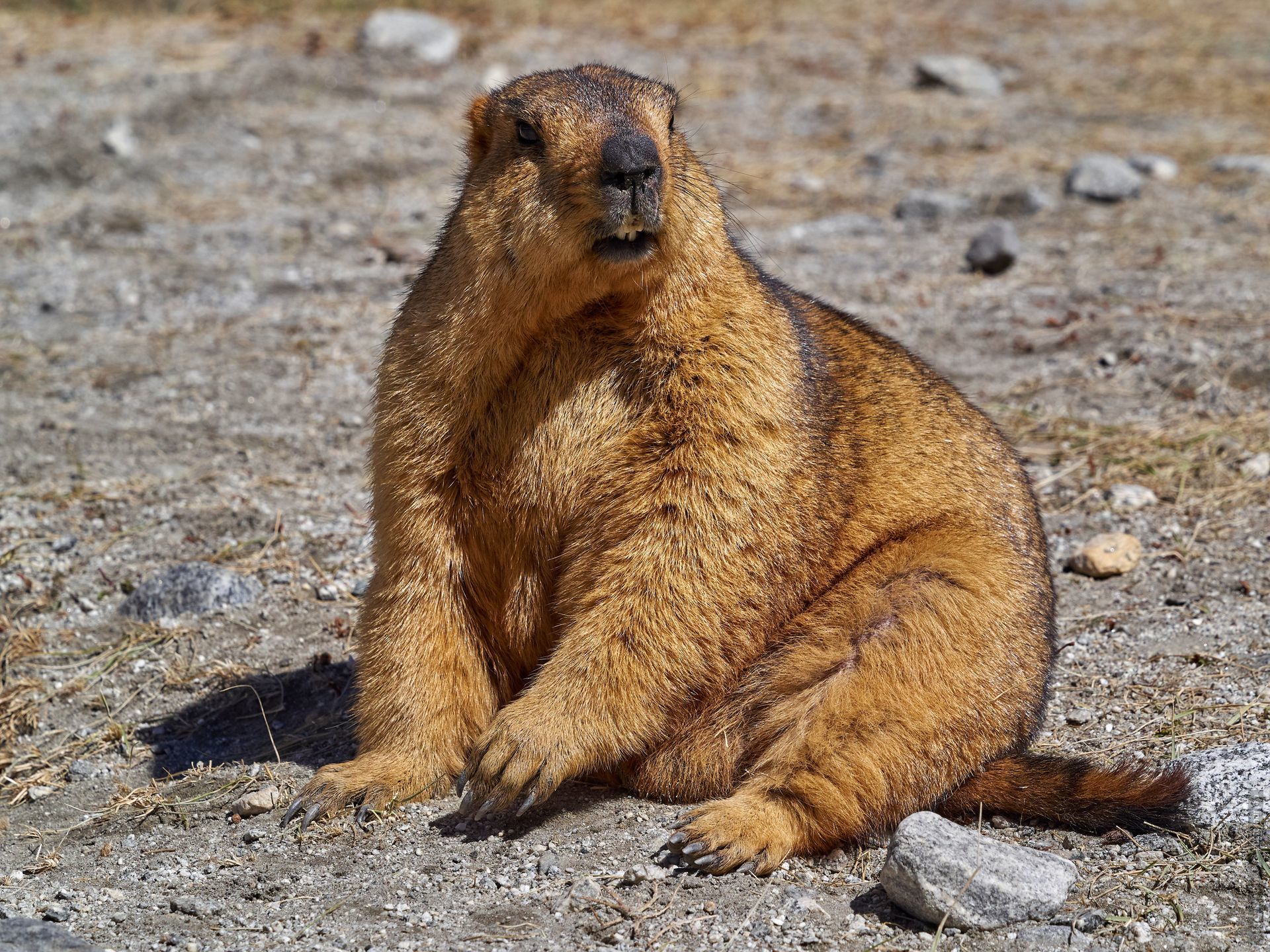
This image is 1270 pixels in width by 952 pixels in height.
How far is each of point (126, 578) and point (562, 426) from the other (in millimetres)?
2958

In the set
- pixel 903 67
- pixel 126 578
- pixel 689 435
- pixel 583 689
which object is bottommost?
pixel 126 578

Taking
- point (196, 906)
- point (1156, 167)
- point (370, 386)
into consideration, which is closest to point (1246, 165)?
point (1156, 167)

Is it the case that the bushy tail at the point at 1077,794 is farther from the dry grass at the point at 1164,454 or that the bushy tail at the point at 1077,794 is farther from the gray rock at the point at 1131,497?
the dry grass at the point at 1164,454

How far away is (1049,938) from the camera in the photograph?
366 cm

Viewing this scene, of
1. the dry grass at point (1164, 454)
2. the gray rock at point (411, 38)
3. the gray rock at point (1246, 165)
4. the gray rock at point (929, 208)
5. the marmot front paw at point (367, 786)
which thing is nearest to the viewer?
the marmot front paw at point (367, 786)

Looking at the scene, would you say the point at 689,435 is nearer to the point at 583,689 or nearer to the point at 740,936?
the point at 583,689

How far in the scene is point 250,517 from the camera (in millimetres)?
6652

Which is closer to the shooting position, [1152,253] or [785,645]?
[785,645]

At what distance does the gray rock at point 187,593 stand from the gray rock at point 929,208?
677 centimetres

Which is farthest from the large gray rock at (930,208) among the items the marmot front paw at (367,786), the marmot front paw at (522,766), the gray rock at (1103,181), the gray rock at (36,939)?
the gray rock at (36,939)

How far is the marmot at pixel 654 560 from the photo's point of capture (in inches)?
162

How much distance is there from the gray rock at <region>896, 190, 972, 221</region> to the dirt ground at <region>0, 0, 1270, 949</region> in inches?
3.8

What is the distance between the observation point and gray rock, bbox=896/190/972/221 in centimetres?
1088

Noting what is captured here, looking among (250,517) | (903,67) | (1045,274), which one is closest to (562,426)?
(250,517)
